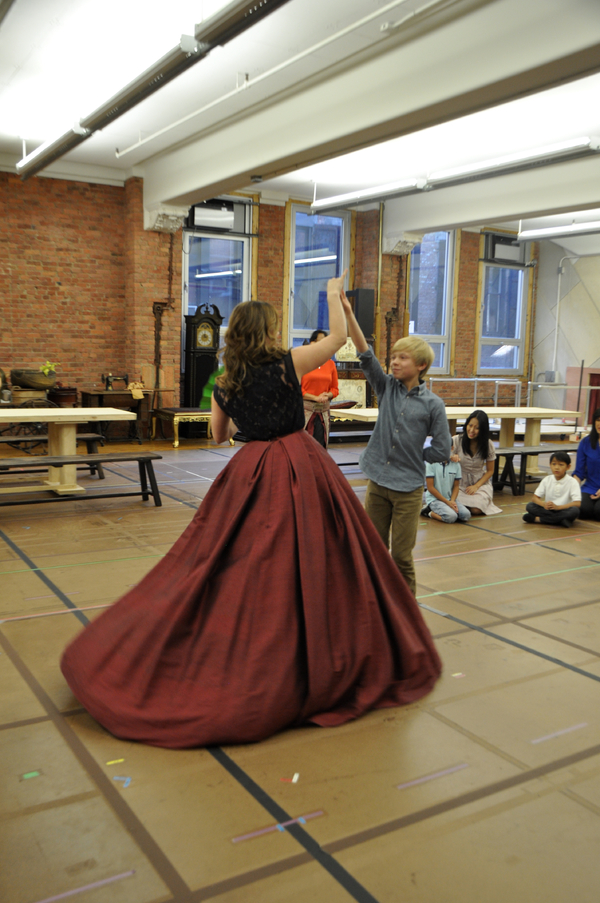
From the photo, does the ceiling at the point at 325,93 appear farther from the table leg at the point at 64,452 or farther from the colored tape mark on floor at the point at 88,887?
the colored tape mark on floor at the point at 88,887

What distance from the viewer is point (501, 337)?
48.3 ft

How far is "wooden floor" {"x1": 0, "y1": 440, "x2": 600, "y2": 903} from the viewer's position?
5.72 feet

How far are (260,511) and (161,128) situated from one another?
24.3 feet

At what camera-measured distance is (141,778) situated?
2.14 meters

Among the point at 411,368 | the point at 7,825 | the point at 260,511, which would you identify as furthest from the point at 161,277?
the point at 7,825

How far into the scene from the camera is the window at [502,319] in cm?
1444

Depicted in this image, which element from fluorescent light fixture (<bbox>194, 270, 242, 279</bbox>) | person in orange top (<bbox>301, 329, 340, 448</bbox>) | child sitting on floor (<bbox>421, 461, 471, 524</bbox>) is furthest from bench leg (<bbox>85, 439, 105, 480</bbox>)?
fluorescent light fixture (<bbox>194, 270, 242, 279</bbox>)

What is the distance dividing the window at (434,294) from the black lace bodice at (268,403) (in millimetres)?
11248

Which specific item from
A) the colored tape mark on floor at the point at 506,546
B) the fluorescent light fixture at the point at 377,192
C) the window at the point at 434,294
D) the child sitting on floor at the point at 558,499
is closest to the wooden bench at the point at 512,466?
the child sitting on floor at the point at 558,499

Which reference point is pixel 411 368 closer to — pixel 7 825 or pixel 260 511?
pixel 260 511

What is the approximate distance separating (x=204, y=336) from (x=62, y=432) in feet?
16.2

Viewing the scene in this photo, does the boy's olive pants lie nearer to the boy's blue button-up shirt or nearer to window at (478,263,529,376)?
the boy's blue button-up shirt

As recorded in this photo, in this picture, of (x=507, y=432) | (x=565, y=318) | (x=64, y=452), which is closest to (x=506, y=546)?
(x=507, y=432)

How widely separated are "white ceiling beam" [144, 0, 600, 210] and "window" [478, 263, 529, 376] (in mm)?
7114
